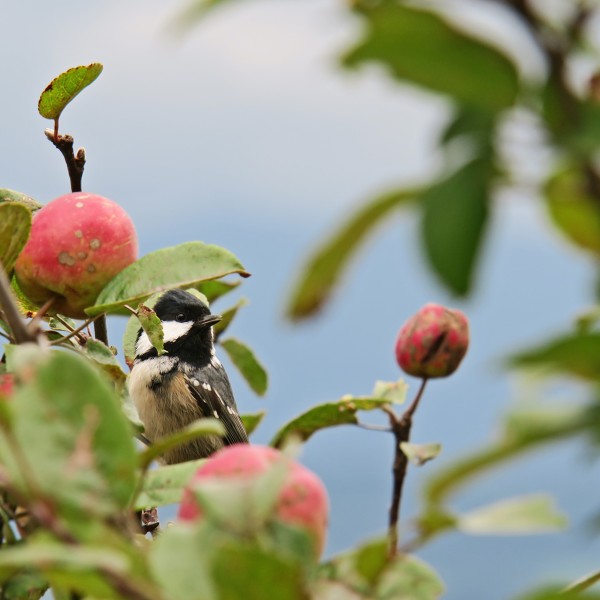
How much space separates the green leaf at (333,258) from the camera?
28.8 inches

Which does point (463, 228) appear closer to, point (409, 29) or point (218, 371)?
point (409, 29)

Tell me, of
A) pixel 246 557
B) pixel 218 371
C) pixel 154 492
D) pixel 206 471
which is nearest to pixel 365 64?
pixel 246 557

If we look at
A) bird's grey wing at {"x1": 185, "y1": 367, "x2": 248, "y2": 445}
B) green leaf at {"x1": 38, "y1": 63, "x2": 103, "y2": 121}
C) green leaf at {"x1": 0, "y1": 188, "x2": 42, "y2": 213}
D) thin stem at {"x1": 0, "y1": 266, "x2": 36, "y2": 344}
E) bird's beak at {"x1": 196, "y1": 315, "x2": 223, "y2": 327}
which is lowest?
bird's grey wing at {"x1": 185, "y1": 367, "x2": 248, "y2": 445}

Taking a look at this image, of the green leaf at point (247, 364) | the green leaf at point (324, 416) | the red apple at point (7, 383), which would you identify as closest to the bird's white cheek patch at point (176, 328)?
the green leaf at point (247, 364)

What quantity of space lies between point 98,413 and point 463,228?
0.37 m

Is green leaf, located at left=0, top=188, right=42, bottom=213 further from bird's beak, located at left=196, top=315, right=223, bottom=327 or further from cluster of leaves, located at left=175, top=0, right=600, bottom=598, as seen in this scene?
bird's beak, located at left=196, top=315, right=223, bottom=327

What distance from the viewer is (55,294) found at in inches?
68.2

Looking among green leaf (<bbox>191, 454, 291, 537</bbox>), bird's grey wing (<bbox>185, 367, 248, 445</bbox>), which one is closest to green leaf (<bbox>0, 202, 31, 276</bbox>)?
green leaf (<bbox>191, 454, 291, 537</bbox>)

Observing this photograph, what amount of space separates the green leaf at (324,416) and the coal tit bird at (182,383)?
3.02m

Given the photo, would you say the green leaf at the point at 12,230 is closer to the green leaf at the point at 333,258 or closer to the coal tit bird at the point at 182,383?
the green leaf at the point at 333,258

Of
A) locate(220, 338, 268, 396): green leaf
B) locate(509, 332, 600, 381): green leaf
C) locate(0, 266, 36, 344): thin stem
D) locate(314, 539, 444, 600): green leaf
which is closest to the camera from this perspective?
locate(509, 332, 600, 381): green leaf

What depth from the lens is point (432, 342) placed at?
1998 mm

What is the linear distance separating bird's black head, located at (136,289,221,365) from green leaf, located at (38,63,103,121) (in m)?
2.76

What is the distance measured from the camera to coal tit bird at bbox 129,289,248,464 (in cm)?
483
